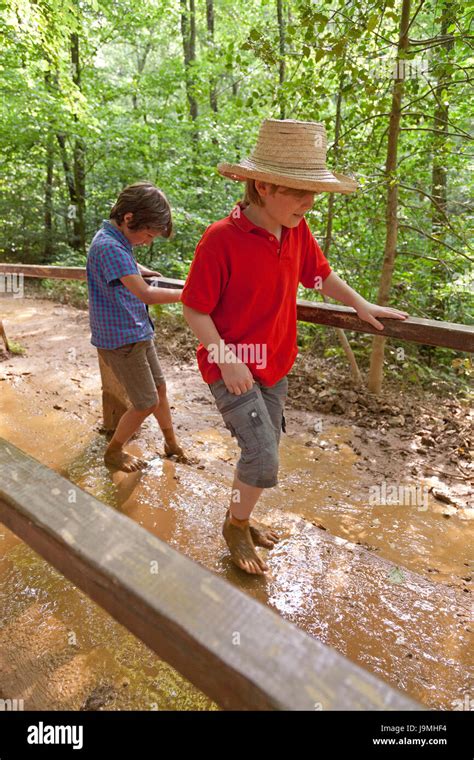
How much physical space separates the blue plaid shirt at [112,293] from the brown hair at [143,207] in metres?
0.12

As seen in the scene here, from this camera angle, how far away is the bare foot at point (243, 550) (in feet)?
7.48

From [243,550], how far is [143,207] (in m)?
1.94

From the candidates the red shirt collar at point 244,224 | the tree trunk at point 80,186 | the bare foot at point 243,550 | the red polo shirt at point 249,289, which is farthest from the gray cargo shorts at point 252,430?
the tree trunk at point 80,186

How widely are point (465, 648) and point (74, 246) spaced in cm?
1305

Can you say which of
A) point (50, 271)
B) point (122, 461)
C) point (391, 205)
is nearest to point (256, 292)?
point (122, 461)

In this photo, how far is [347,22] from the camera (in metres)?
4.16

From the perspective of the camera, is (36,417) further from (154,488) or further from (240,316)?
(240,316)

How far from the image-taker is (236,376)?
197 cm

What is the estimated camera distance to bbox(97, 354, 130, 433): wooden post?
11.7 feet

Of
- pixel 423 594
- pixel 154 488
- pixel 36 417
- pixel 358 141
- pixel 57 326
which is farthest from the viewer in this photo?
pixel 57 326

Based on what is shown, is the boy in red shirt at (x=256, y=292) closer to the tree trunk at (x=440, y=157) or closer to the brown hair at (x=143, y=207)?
the brown hair at (x=143, y=207)

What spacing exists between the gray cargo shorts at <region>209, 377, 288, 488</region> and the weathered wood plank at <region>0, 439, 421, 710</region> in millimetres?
1063

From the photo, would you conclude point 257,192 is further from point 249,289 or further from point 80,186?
point 80,186
